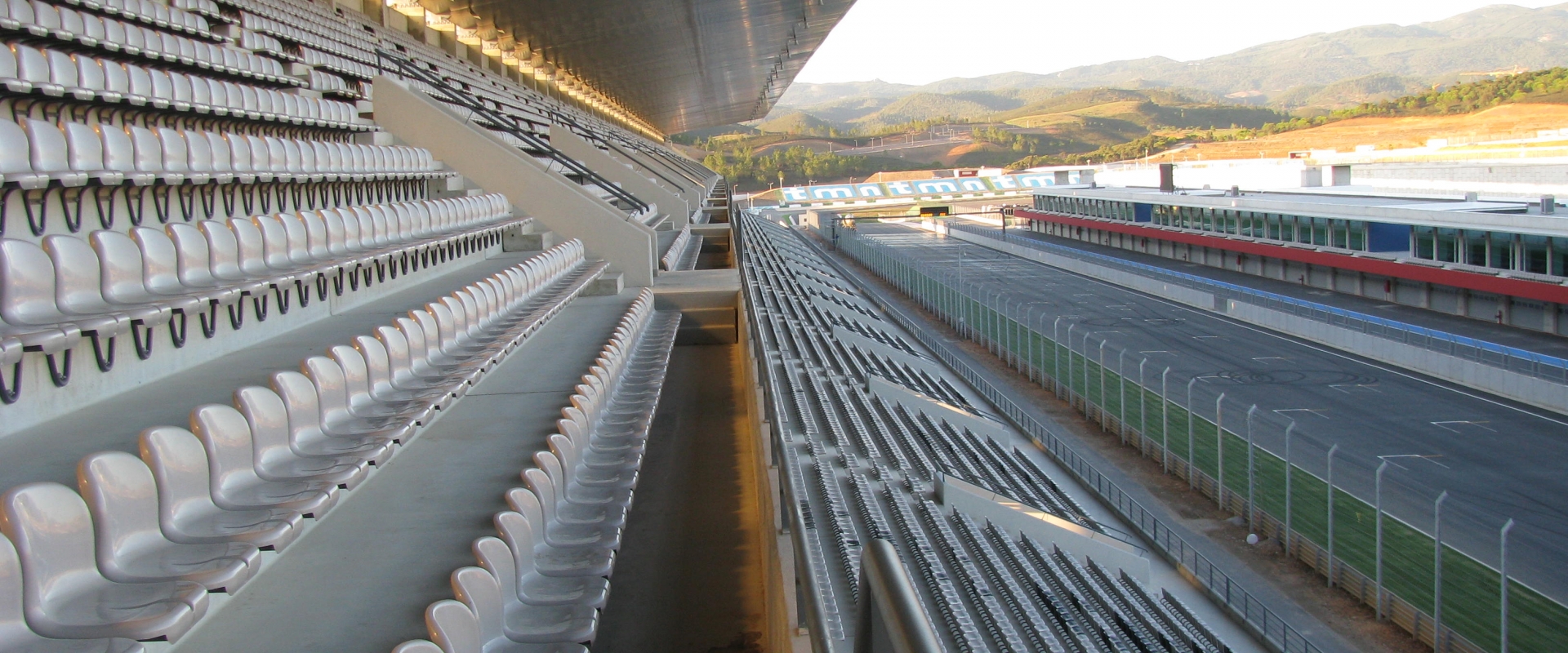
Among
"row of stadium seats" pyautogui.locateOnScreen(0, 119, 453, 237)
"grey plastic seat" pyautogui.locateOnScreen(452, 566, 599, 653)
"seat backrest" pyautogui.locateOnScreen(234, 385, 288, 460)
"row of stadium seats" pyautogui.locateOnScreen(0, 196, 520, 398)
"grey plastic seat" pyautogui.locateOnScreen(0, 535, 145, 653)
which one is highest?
"row of stadium seats" pyautogui.locateOnScreen(0, 119, 453, 237)

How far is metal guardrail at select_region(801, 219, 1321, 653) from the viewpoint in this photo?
8391 mm

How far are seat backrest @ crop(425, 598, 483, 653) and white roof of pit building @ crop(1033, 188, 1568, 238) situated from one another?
838 inches

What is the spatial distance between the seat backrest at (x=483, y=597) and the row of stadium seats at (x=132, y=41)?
483 centimetres

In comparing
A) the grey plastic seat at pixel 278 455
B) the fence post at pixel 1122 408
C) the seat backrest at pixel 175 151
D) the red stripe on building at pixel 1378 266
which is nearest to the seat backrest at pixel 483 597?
the grey plastic seat at pixel 278 455

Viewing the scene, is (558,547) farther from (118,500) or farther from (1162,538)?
(1162,538)

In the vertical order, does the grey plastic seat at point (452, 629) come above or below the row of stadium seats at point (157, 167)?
below

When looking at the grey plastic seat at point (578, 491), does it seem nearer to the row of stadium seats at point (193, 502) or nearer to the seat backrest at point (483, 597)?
the row of stadium seats at point (193, 502)

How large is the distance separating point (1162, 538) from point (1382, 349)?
10121 mm

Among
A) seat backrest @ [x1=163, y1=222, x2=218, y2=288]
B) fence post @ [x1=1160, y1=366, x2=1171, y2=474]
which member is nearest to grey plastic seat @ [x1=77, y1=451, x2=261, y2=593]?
seat backrest @ [x1=163, y1=222, x2=218, y2=288]

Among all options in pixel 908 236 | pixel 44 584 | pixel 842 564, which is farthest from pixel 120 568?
pixel 908 236

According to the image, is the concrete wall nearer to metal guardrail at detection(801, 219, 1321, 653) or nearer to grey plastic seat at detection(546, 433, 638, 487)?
metal guardrail at detection(801, 219, 1321, 653)

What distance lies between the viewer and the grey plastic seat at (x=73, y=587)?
7.56 ft

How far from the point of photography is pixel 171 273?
4.54 m

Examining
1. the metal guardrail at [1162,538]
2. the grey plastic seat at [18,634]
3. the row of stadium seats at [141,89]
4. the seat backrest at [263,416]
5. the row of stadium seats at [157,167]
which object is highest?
the row of stadium seats at [141,89]
